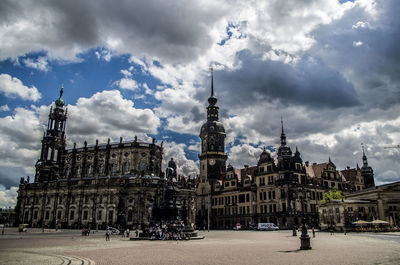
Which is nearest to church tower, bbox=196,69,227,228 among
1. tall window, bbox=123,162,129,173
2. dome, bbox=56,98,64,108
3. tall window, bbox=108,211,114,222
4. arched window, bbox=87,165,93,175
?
tall window, bbox=123,162,129,173

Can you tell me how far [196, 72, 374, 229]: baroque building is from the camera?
68.1 metres

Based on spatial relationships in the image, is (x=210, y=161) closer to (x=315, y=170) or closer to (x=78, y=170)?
(x=315, y=170)

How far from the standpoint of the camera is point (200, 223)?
279 ft

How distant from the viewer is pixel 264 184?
2854 inches

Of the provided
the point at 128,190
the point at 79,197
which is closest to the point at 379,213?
the point at 128,190

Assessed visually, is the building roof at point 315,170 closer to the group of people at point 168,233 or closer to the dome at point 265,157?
the dome at point 265,157

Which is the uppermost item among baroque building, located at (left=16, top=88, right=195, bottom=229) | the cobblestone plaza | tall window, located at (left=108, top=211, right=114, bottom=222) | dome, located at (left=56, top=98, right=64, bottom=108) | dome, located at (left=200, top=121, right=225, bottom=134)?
dome, located at (left=56, top=98, right=64, bottom=108)

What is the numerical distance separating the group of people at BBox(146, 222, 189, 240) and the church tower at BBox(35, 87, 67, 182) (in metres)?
60.3

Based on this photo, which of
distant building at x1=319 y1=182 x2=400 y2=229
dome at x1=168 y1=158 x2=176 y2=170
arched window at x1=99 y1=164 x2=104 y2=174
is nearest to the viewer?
dome at x1=168 y1=158 x2=176 y2=170

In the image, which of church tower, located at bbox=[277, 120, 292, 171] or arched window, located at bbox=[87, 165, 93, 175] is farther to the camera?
arched window, located at bbox=[87, 165, 93, 175]

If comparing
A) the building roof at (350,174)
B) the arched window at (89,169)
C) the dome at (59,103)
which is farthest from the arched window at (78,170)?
the building roof at (350,174)

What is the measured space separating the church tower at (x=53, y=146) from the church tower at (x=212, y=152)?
39401 mm

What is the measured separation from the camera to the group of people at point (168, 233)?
30.6m

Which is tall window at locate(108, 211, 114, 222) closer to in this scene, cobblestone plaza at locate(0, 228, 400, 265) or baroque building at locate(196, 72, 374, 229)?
baroque building at locate(196, 72, 374, 229)
